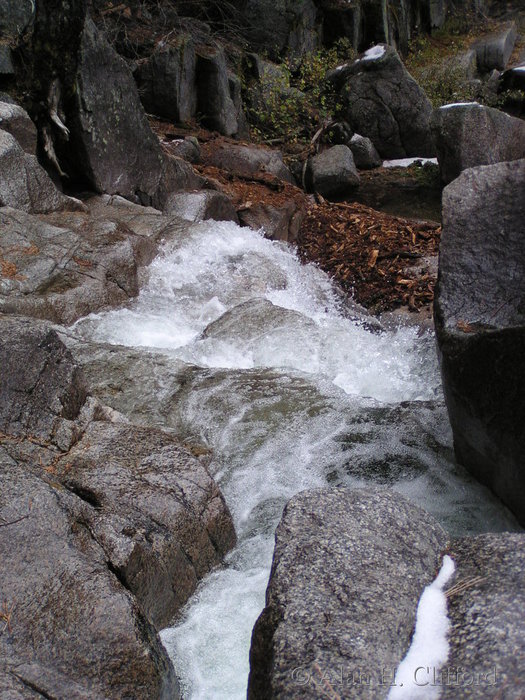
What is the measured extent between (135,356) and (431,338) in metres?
2.77

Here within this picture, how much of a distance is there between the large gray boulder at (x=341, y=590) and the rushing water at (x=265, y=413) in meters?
0.82

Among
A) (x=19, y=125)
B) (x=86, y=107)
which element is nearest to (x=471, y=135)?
(x=86, y=107)

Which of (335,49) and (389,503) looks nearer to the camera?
(389,503)

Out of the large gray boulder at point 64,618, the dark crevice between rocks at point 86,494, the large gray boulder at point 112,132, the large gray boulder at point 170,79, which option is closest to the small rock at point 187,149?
the large gray boulder at point 170,79

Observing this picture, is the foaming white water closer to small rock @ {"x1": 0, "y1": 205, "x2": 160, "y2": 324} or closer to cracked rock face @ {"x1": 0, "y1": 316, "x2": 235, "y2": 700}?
small rock @ {"x1": 0, "y1": 205, "x2": 160, "y2": 324}

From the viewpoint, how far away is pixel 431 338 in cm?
616

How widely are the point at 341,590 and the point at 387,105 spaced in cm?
1320

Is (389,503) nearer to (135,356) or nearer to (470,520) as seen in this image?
(470,520)

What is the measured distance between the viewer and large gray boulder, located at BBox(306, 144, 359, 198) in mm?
11297

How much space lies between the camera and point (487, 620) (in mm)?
1814

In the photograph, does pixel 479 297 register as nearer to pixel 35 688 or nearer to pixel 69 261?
pixel 35 688

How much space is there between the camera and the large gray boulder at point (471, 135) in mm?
10156

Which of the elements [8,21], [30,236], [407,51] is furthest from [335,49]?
[30,236]

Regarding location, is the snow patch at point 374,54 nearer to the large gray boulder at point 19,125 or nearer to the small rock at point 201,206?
the small rock at point 201,206
